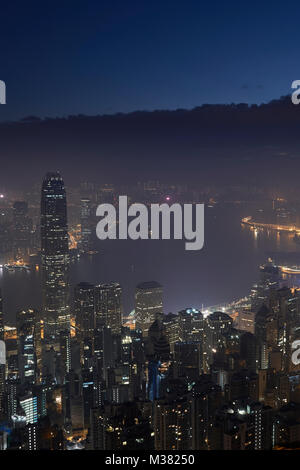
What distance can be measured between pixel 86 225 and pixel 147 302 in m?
2.05

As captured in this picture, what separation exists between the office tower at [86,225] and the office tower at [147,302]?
155 centimetres

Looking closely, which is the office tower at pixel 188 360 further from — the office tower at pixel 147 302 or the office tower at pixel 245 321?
the office tower at pixel 147 302

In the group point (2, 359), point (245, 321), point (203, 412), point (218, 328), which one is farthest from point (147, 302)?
point (203, 412)

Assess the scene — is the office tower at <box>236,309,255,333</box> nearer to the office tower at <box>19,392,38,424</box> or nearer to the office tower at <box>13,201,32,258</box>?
the office tower at <box>19,392,38,424</box>

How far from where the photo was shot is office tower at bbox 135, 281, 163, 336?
7.30m

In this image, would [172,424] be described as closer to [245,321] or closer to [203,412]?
[203,412]

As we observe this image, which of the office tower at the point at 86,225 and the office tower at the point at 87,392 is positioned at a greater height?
the office tower at the point at 86,225

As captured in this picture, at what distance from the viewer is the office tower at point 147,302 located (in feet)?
24.0

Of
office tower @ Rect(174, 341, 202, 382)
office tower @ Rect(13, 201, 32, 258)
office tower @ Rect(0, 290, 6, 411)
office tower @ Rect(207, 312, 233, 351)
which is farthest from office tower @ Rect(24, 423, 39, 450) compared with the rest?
office tower @ Rect(13, 201, 32, 258)

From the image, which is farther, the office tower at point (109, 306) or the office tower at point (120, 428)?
the office tower at point (109, 306)

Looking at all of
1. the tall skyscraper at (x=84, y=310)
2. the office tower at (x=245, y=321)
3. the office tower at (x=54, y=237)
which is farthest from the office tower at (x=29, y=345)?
the office tower at (x=245, y=321)

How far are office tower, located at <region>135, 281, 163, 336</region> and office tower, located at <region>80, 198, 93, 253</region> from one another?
1554mm

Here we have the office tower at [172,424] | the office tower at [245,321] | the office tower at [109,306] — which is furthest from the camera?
the office tower at [109,306]
